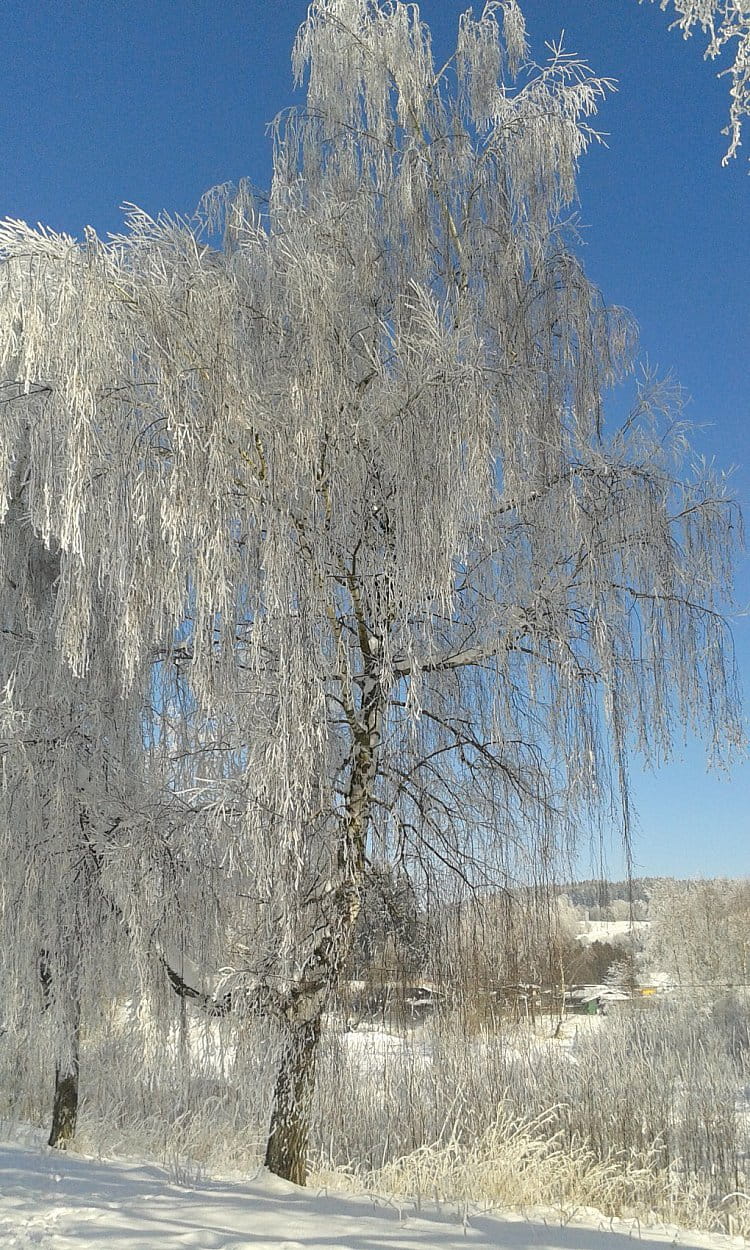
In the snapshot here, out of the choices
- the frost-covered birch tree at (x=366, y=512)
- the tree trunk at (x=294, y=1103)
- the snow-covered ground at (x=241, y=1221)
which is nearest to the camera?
the snow-covered ground at (x=241, y=1221)

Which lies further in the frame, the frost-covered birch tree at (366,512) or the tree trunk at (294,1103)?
the tree trunk at (294,1103)

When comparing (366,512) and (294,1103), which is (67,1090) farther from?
(366,512)

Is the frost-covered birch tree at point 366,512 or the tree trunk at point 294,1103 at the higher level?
the frost-covered birch tree at point 366,512

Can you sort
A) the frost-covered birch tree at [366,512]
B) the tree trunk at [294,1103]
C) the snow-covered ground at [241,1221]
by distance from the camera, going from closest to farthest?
the snow-covered ground at [241,1221], the frost-covered birch tree at [366,512], the tree trunk at [294,1103]

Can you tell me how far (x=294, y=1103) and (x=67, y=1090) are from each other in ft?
6.66

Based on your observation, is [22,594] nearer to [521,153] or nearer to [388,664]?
[388,664]

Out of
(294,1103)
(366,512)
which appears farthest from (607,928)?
(366,512)

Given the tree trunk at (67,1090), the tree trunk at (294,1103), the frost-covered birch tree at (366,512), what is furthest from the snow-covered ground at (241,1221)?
the tree trunk at (67,1090)

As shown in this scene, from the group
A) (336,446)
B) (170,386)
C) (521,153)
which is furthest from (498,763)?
(521,153)

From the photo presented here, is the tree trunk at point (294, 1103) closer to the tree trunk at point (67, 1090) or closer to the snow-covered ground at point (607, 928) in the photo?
the snow-covered ground at point (607, 928)

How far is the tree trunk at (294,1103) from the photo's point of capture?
351 centimetres

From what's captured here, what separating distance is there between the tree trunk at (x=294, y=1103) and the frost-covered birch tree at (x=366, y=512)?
13 millimetres

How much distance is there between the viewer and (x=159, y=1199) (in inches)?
120

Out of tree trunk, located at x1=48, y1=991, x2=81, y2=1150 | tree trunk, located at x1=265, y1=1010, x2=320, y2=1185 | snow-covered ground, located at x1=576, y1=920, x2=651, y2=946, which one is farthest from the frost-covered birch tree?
tree trunk, located at x1=48, y1=991, x2=81, y2=1150
